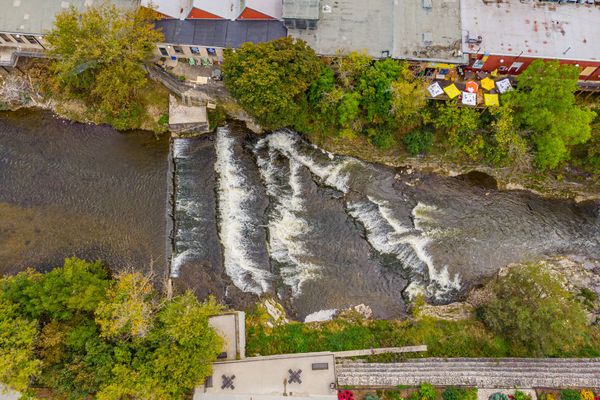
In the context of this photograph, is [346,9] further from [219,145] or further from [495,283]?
[495,283]

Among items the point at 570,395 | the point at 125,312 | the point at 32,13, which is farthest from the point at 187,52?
the point at 570,395

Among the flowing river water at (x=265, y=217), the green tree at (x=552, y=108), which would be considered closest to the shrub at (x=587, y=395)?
the flowing river water at (x=265, y=217)

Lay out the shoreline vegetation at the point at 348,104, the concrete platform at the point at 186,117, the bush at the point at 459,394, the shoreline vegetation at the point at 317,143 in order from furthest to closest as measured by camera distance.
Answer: the concrete platform at the point at 186,117
the shoreline vegetation at the point at 348,104
the bush at the point at 459,394
the shoreline vegetation at the point at 317,143

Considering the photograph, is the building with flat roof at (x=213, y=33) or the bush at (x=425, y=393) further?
the building with flat roof at (x=213, y=33)

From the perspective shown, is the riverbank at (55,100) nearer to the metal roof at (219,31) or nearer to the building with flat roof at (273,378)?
the metal roof at (219,31)

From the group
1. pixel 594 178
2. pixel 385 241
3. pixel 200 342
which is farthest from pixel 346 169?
pixel 594 178

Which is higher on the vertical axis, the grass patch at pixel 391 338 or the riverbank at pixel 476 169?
the riverbank at pixel 476 169

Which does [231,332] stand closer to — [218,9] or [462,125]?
[462,125]
